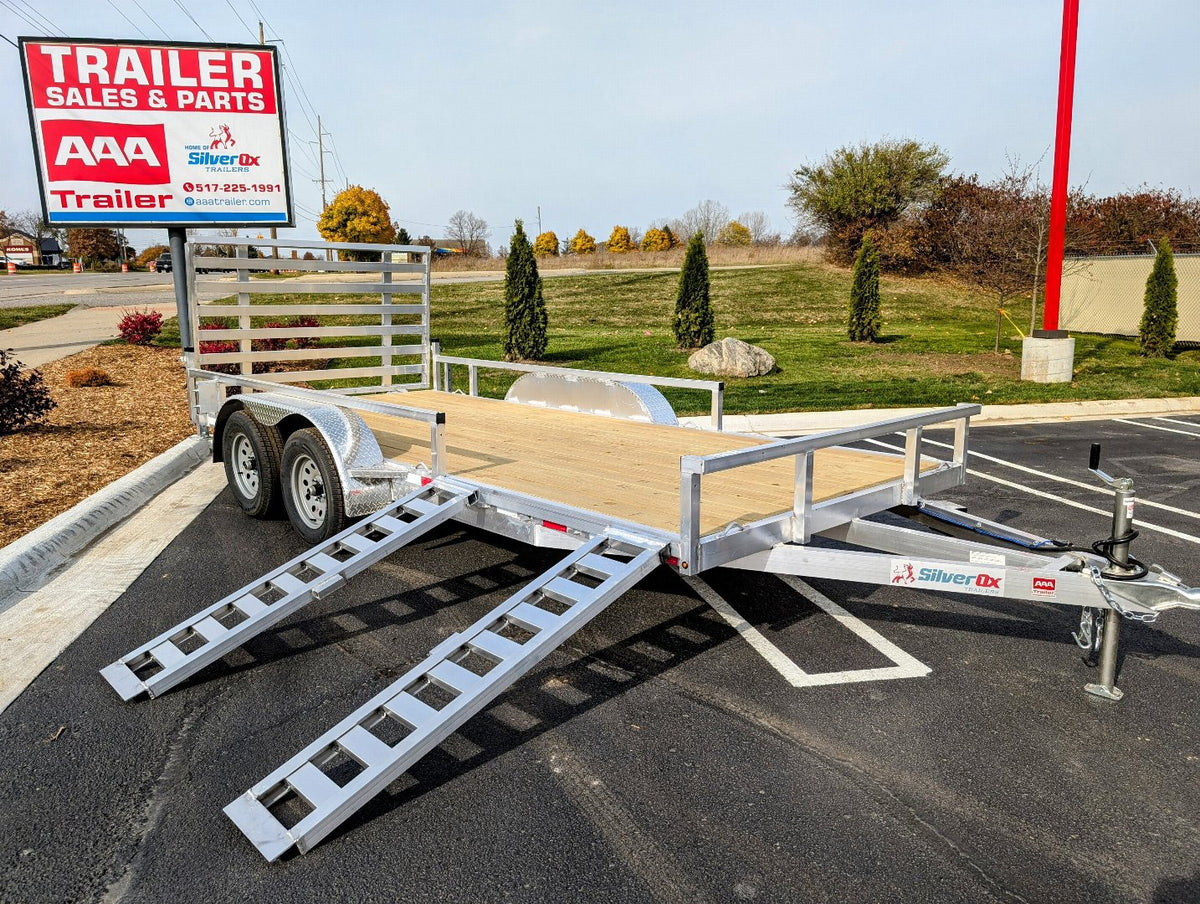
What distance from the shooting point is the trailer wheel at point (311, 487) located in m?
5.48

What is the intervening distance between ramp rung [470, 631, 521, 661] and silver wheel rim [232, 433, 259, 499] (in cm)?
377

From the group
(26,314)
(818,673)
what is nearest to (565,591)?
(818,673)

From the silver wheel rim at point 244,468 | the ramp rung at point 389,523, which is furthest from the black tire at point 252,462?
the ramp rung at point 389,523

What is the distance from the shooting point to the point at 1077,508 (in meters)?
7.54

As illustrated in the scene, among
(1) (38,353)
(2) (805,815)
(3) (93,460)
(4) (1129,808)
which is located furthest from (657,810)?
(1) (38,353)

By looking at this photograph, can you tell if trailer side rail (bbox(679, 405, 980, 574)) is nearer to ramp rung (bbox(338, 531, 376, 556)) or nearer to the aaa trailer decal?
the aaa trailer decal

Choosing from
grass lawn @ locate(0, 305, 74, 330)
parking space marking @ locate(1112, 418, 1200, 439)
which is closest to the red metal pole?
parking space marking @ locate(1112, 418, 1200, 439)

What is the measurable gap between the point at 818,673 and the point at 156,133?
9.71 meters

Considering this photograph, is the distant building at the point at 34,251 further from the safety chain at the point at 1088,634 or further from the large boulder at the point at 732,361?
the safety chain at the point at 1088,634

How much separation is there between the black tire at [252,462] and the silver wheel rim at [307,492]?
0.40 meters

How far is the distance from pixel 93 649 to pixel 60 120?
7.74 metres

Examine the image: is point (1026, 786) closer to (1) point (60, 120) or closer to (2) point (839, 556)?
(2) point (839, 556)

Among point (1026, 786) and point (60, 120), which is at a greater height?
point (60, 120)

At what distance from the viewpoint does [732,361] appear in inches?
663
